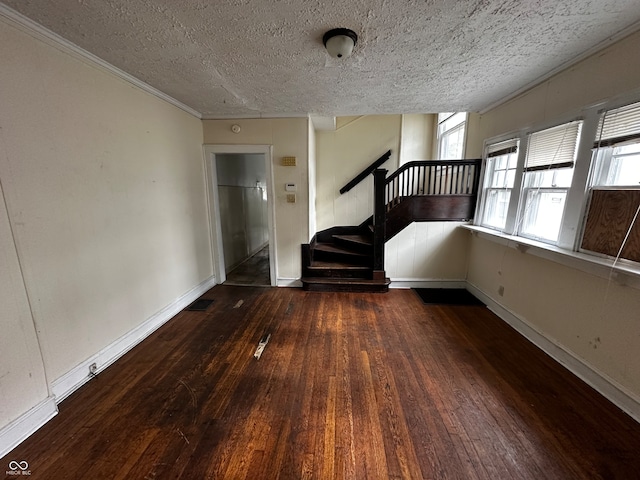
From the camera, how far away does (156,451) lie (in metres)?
1.41

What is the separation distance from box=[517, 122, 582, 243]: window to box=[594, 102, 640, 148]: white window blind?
20 centimetres

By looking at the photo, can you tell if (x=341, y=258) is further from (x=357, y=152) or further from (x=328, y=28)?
(x=328, y=28)

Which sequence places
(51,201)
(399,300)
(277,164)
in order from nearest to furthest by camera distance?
(51,201), (399,300), (277,164)

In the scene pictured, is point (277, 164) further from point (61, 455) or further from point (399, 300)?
point (61, 455)

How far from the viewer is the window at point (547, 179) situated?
2137 mm

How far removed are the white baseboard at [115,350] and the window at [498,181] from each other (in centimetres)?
406

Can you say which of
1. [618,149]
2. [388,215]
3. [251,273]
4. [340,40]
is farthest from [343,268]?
[618,149]

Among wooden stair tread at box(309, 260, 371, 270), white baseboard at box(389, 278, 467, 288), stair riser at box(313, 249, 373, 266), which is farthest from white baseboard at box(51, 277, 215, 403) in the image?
white baseboard at box(389, 278, 467, 288)

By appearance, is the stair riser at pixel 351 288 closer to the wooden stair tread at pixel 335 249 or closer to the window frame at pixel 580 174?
the wooden stair tread at pixel 335 249

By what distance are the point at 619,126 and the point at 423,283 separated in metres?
2.61

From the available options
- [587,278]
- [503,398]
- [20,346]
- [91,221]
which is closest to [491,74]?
[587,278]

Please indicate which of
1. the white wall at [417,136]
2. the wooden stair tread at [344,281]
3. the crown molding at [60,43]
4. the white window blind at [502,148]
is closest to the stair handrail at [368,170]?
the white wall at [417,136]

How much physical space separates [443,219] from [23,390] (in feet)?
14.0

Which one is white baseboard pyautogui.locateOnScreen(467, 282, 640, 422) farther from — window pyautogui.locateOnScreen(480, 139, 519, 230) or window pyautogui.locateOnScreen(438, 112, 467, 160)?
window pyautogui.locateOnScreen(438, 112, 467, 160)
